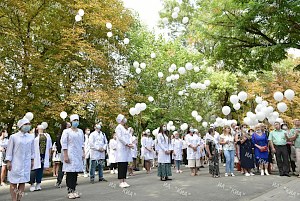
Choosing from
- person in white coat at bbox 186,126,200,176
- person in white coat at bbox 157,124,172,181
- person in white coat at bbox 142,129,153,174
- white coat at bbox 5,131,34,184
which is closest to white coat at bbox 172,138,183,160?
person in white coat at bbox 142,129,153,174

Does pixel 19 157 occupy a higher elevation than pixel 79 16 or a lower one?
lower

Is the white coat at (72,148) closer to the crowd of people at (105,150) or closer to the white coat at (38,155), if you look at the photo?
the crowd of people at (105,150)

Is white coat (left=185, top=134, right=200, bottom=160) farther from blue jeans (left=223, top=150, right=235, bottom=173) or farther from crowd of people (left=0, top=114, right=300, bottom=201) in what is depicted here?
blue jeans (left=223, top=150, right=235, bottom=173)

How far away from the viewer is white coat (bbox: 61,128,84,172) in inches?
260

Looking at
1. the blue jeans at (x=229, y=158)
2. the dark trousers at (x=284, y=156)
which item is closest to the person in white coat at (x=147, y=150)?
the blue jeans at (x=229, y=158)

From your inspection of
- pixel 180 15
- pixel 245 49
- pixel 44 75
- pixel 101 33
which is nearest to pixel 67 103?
pixel 44 75

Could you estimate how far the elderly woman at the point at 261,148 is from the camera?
10687mm

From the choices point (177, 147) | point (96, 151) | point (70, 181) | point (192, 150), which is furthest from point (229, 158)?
point (70, 181)

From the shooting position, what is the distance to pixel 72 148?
6711 millimetres

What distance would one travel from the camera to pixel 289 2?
11539mm

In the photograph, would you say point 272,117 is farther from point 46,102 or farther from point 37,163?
point 46,102

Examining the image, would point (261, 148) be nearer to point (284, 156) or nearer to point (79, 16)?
point (284, 156)

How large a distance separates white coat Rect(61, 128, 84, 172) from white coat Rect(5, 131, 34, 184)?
85cm

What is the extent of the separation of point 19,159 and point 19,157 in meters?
0.05
